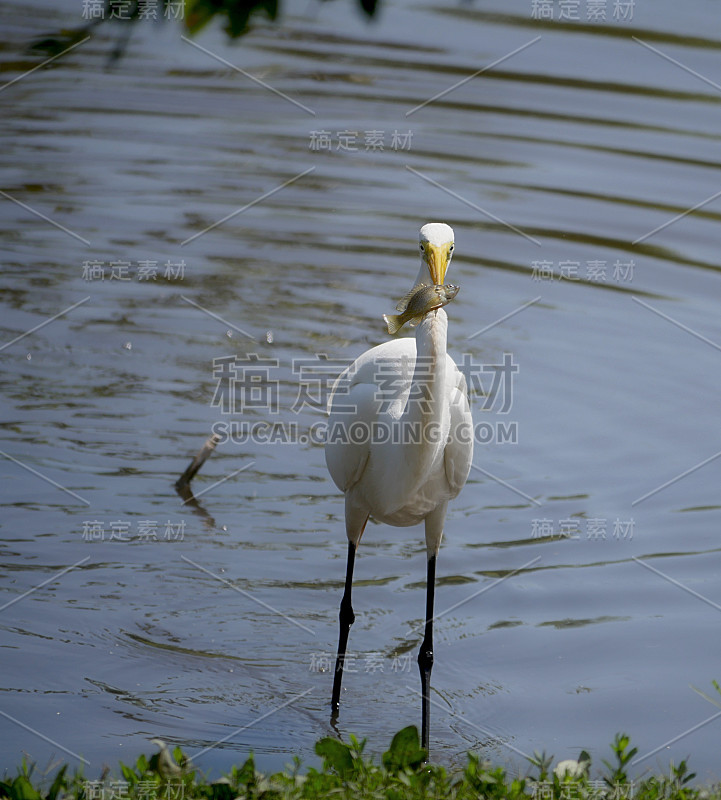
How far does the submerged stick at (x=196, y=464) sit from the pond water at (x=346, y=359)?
0.08 metres

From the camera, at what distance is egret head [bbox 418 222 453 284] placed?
407 cm

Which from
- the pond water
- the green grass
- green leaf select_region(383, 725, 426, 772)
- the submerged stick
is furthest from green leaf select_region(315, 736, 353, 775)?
the submerged stick

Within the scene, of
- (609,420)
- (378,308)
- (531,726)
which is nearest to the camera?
(531,726)

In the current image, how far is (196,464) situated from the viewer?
642 centimetres

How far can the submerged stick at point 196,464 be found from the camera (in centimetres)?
641

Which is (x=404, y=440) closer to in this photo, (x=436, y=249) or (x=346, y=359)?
(x=436, y=249)

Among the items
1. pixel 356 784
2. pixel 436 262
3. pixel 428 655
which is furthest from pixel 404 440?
pixel 356 784

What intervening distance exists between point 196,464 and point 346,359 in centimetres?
187

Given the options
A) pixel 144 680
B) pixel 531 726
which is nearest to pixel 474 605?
pixel 531 726

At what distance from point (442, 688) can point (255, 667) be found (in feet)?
2.64

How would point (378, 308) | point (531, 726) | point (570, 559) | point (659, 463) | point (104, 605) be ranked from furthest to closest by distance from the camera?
point (378, 308), point (659, 463), point (570, 559), point (104, 605), point (531, 726)

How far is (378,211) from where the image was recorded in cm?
1060

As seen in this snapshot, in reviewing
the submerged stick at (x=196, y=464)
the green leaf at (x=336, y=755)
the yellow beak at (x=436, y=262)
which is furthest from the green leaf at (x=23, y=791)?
the submerged stick at (x=196, y=464)

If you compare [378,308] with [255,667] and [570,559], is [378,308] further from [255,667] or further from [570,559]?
[255,667]
